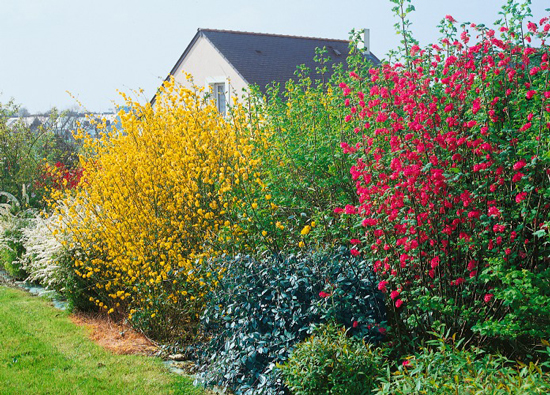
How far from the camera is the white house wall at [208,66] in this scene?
1686 cm

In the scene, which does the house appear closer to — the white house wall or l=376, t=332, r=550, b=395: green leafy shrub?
the white house wall

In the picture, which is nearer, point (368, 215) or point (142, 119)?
point (368, 215)

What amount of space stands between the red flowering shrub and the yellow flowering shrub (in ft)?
4.80

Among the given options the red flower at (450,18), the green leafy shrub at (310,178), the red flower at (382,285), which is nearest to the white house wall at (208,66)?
the green leafy shrub at (310,178)

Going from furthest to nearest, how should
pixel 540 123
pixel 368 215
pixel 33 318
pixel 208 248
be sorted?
pixel 33 318
pixel 208 248
pixel 368 215
pixel 540 123

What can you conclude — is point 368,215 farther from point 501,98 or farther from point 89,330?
point 89,330

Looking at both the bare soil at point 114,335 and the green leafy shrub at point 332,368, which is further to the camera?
the bare soil at point 114,335

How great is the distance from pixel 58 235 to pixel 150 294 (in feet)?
6.77

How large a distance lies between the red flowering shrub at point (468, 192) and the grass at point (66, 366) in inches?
75.6

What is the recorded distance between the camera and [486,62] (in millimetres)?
3957

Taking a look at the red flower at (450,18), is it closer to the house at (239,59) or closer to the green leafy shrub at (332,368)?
the green leafy shrub at (332,368)

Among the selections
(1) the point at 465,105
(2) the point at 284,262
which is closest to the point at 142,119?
(2) the point at 284,262

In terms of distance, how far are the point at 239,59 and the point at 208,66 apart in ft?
4.03

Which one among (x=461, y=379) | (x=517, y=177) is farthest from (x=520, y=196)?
(x=461, y=379)
